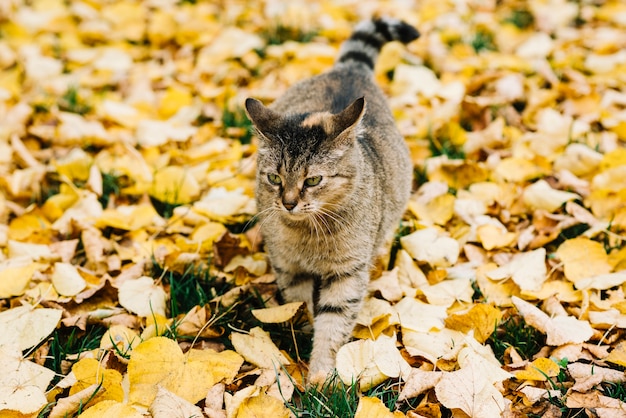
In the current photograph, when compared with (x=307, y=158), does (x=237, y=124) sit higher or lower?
lower

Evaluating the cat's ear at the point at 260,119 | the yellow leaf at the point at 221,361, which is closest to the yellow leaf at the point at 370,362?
the yellow leaf at the point at 221,361

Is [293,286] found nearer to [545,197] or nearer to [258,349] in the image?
[258,349]

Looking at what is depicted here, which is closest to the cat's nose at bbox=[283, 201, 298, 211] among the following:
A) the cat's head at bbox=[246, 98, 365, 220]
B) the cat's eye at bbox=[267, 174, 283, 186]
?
the cat's head at bbox=[246, 98, 365, 220]

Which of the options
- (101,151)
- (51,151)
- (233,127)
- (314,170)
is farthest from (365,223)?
(51,151)

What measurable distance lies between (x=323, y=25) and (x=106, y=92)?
6.00 ft

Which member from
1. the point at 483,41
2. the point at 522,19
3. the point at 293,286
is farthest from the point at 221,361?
the point at 522,19

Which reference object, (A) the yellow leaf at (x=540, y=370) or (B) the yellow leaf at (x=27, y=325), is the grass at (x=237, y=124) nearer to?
(B) the yellow leaf at (x=27, y=325)

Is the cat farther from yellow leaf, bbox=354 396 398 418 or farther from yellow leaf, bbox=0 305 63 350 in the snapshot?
yellow leaf, bbox=0 305 63 350

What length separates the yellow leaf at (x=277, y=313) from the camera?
247 cm

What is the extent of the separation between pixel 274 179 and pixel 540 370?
1.23 meters

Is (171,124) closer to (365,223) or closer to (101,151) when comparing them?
(101,151)

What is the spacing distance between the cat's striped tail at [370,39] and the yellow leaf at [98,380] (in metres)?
2.18

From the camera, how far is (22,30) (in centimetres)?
489

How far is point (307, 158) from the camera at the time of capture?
2383mm
